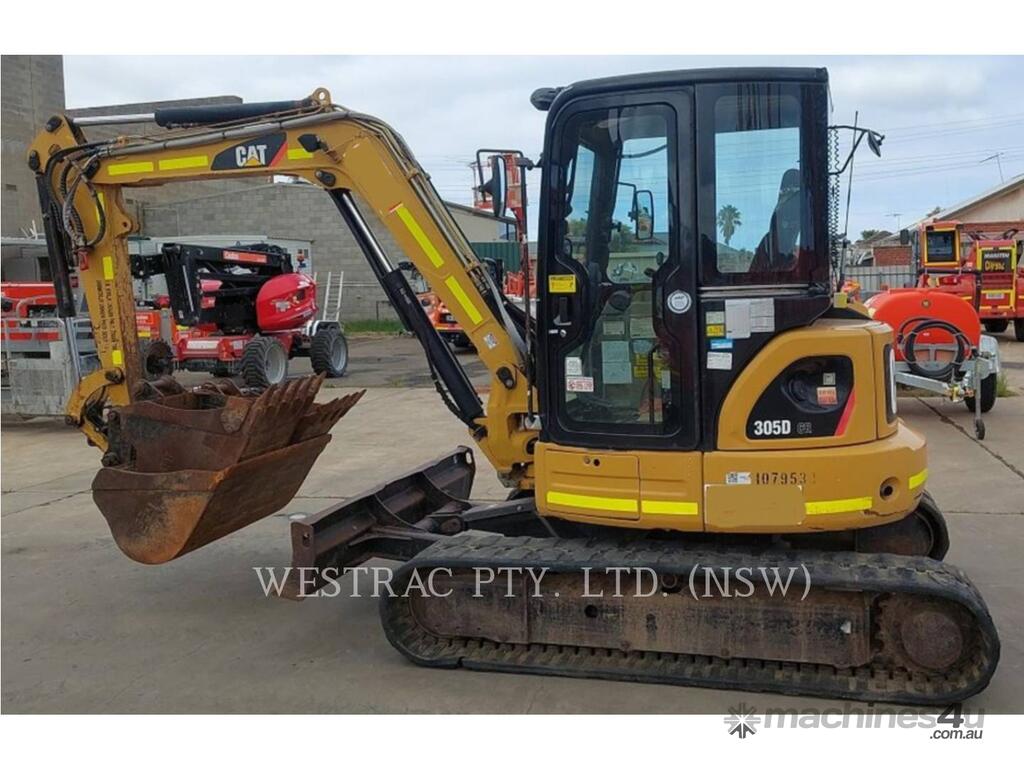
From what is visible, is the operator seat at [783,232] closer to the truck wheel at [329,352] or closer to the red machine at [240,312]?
the red machine at [240,312]

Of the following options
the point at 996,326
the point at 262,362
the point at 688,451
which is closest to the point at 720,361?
the point at 688,451

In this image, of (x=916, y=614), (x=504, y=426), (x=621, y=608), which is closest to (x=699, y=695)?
(x=621, y=608)

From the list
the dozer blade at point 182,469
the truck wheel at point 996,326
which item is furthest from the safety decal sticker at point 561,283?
the truck wheel at point 996,326

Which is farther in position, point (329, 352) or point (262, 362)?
point (329, 352)

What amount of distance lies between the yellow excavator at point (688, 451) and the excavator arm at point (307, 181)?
442 millimetres

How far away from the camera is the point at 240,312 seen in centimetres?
1502

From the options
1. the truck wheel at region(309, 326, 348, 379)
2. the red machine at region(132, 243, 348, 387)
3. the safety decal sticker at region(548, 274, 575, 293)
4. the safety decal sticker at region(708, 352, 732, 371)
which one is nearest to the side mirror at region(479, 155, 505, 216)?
the safety decal sticker at region(548, 274, 575, 293)

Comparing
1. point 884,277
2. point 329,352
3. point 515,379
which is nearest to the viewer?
point 515,379

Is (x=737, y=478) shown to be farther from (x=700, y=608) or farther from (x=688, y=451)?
(x=700, y=608)

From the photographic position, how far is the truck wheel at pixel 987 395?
10.0 m

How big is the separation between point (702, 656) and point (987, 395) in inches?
303

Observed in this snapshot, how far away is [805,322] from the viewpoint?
150 inches

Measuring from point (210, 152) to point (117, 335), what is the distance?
1.23 metres

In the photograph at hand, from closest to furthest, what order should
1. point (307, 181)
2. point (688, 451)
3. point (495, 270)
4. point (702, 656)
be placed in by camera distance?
point (688, 451), point (702, 656), point (307, 181), point (495, 270)
